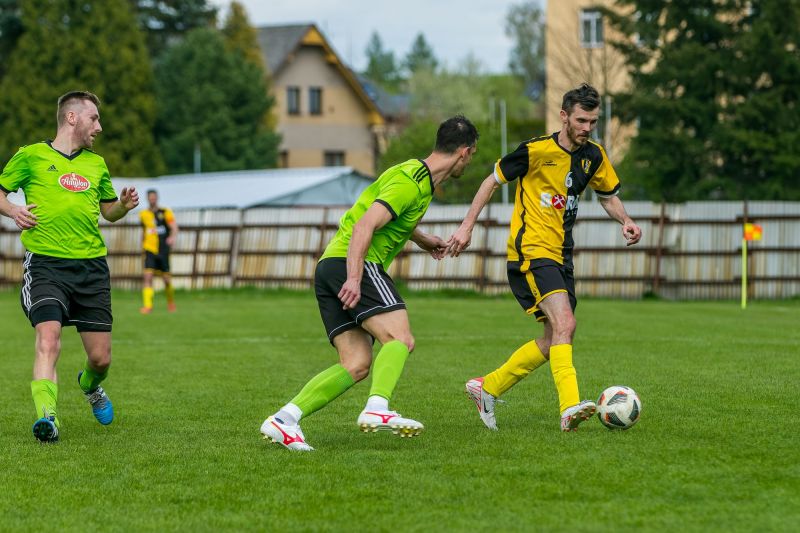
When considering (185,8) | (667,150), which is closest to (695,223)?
(667,150)

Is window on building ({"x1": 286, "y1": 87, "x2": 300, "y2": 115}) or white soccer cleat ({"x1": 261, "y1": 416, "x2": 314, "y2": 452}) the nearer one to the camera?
white soccer cleat ({"x1": 261, "y1": 416, "x2": 314, "y2": 452})

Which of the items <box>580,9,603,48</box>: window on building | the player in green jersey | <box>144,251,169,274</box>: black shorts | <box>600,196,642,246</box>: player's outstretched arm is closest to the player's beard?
the player in green jersey

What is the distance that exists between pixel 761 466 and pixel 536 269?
2.18 metres

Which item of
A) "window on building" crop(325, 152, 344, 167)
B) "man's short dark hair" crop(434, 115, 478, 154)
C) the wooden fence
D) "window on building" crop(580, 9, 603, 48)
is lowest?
the wooden fence

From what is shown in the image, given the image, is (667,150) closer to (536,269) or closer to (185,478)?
(536,269)

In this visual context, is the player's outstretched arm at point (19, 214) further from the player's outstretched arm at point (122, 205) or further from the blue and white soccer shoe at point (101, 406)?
the blue and white soccer shoe at point (101, 406)

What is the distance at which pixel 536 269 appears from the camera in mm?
8367

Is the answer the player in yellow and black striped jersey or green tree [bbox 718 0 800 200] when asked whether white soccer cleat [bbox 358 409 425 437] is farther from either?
green tree [bbox 718 0 800 200]

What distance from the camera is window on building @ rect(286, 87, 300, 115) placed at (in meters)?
60.6

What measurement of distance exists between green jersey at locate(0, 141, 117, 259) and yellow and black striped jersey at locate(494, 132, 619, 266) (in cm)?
271

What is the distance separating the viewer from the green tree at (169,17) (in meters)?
51.8

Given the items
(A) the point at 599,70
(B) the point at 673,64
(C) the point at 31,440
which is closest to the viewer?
(C) the point at 31,440

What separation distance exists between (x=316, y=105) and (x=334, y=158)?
2825 mm

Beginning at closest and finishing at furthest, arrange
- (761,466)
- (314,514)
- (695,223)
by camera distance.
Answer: (314,514), (761,466), (695,223)
